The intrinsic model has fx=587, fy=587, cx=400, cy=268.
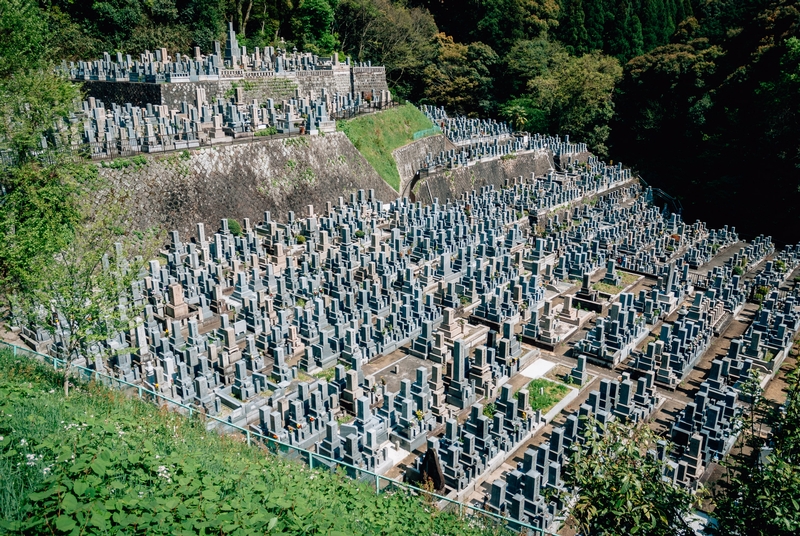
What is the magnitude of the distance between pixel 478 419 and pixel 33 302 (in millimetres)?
9989

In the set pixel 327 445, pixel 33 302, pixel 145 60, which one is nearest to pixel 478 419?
pixel 327 445

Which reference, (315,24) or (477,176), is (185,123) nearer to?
(477,176)

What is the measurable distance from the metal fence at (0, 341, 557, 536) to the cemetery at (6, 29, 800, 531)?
0.56 m

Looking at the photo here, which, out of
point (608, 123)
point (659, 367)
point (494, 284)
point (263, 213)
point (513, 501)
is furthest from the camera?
point (608, 123)

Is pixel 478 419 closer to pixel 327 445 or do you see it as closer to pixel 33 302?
pixel 327 445

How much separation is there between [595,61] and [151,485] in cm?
5244

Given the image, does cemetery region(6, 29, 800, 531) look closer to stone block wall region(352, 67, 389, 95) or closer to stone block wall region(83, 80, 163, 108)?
stone block wall region(83, 80, 163, 108)

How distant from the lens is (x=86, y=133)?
23750mm

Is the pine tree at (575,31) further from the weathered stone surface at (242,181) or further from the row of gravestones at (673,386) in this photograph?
the row of gravestones at (673,386)

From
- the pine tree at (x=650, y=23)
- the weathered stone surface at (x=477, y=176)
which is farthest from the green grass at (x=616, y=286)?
the pine tree at (x=650, y=23)

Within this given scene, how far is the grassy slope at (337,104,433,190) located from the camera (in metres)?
34.8

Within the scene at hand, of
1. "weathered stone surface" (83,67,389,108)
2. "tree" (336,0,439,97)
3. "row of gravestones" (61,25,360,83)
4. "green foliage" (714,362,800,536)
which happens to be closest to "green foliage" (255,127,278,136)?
"weathered stone surface" (83,67,389,108)

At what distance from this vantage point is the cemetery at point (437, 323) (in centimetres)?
1370

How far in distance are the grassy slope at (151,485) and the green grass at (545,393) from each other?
7387 mm
